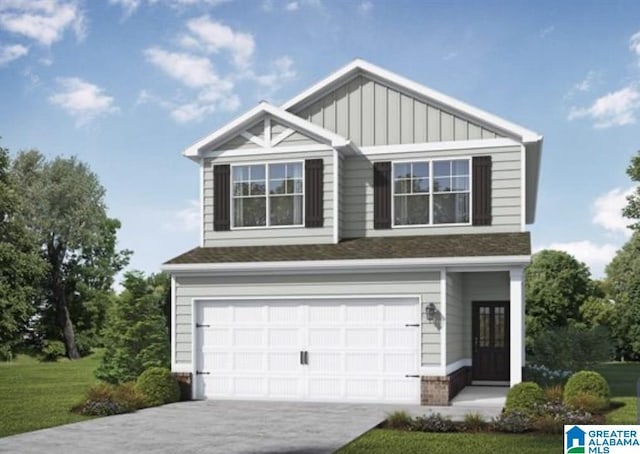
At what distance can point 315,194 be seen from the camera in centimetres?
2042

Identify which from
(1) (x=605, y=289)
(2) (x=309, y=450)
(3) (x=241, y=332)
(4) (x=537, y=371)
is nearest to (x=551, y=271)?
(1) (x=605, y=289)

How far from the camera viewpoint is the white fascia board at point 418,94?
20.0m

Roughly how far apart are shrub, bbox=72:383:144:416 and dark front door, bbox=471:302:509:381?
8872 millimetres

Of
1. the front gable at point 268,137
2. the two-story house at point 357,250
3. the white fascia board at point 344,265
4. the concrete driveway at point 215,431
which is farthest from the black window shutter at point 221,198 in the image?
the concrete driveway at point 215,431

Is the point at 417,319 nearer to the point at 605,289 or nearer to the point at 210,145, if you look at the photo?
the point at 210,145

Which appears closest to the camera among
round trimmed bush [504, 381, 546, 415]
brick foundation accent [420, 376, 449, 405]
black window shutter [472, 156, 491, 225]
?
round trimmed bush [504, 381, 546, 415]

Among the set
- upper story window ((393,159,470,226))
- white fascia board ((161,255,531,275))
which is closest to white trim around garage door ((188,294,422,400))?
white fascia board ((161,255,531,275))

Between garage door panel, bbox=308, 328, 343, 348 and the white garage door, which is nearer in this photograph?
the white garage door

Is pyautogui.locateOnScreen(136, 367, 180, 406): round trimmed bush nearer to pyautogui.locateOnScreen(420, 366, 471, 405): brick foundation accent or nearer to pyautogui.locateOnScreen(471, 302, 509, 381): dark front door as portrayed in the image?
pyautogui.locateOnScreen(420, 366, 471, 405): brick foundation accent

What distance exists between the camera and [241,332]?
19531 mm

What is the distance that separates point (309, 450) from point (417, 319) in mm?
6672

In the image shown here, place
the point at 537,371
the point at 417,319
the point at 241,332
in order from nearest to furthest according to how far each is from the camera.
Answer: the point at 417,319
the point at 241,332
the point at 537,371

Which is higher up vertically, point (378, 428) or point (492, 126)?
point (492, 126)

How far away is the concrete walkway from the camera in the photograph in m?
12.5
